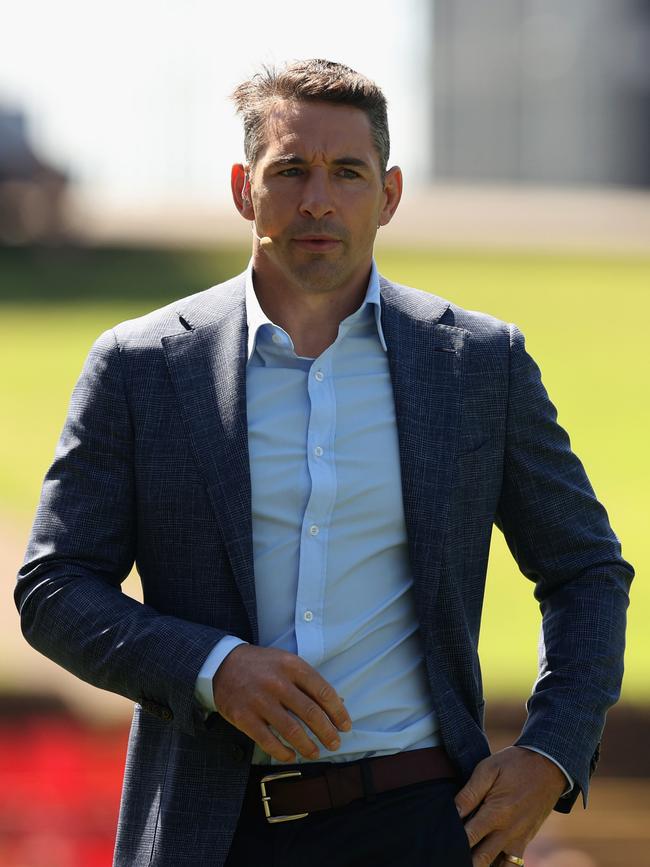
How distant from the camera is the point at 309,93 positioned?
5.60 feet

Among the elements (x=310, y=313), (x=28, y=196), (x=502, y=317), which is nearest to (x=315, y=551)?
(x=310, y=313)

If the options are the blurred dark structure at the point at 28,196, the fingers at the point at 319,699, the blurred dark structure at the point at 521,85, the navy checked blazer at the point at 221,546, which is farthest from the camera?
the blurred dark structure at the point at 521,85

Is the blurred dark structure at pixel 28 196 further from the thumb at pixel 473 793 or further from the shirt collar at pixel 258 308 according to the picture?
the thumb at pixel 473 793

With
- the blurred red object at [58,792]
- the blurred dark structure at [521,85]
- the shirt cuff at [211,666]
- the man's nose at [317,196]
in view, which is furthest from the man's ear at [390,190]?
the blurred dark structure at [521,85]

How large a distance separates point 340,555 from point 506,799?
0.31 m

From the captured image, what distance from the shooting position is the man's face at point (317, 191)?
1668 mm

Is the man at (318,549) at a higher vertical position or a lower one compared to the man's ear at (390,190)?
lower

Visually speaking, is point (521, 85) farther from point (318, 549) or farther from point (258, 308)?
A: point (318, 549)

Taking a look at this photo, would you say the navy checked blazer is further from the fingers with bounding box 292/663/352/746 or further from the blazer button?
the fingers with bounding box 292/663/352/746

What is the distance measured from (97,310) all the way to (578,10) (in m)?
21.7

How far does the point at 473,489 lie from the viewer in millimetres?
1701

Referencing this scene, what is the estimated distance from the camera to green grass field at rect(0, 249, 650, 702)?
444 inches

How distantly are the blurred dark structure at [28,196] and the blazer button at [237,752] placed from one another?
20913 millimetres

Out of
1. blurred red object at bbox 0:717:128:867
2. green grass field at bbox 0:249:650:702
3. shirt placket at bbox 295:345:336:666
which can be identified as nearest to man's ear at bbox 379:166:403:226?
shirt placket at bbox 295:345:336:666
